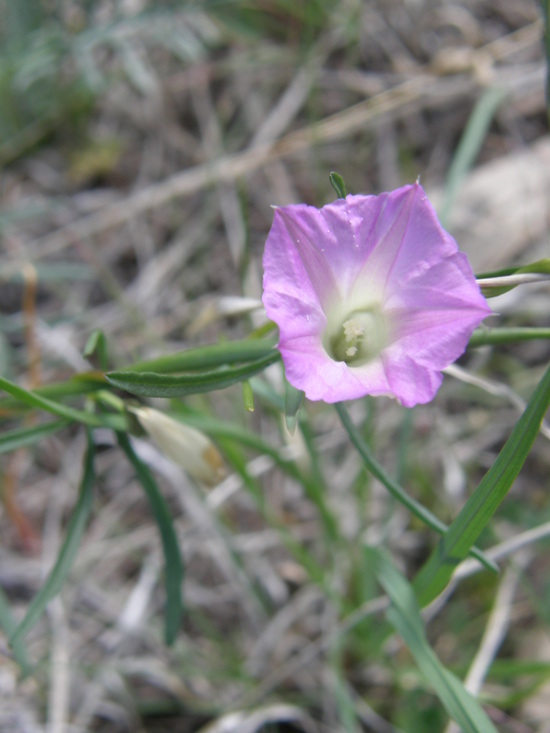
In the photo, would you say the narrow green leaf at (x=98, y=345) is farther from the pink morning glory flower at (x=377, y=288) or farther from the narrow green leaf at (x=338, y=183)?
the narrow green leaf at (x=338, y=183)

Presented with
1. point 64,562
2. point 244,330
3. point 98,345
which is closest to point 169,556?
point 64,562

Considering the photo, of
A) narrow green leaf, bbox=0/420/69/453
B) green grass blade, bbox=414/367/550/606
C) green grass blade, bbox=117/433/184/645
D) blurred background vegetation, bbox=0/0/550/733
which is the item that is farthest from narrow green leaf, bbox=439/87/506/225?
narrow green leaf, bbox=0/420/69/453

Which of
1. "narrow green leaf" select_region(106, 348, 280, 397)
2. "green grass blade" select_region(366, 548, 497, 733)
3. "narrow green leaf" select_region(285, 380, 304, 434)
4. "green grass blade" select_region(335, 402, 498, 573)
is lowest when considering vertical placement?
"green grass blade" select_region(366, 548, 497, 733)

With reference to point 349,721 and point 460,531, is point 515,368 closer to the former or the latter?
point 349,721

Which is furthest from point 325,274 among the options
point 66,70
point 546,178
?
point 66,70

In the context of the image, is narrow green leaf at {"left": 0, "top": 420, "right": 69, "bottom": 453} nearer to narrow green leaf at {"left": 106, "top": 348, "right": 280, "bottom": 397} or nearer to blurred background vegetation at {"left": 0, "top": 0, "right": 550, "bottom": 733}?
narrow green leaf at {"left": 106, "top": 348, "right": 280, "bottom": 397}

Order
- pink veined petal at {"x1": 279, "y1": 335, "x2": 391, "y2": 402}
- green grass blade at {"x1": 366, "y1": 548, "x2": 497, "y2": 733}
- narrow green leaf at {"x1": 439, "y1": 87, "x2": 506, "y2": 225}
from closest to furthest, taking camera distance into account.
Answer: pink veined petal at {"x1": 279, "y1": 335, "x2": 391, "y2": 402} < green grass blade at {"x1": 366, "y1": 548, "x2": 497, "y2": 733} < narrow green leaf at {"x1": 439, "y1": 87, "x2": 506, "y2": 225}

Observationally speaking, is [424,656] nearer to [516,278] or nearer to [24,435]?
[516,278]
